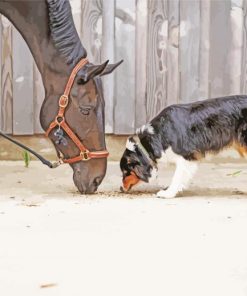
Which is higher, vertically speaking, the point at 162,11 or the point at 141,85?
the point at 162,11

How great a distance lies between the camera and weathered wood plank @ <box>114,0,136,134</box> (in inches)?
221

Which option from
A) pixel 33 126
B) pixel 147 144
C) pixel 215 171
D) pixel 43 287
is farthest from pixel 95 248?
A: pixel 33 126

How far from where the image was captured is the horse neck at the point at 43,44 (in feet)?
12.2

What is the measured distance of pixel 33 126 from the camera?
5.68m

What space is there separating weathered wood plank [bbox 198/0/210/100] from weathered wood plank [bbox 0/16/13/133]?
146 centimetres

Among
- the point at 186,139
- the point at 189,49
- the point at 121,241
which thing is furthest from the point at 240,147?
the point at 189,49

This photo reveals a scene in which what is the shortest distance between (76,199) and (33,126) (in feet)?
6.41

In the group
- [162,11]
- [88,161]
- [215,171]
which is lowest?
[215,171]

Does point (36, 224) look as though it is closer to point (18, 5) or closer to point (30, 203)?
point (30, 203)

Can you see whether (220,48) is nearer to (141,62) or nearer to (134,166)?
(141,62)

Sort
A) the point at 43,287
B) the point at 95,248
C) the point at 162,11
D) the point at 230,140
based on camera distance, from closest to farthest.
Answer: the point at 43,287 → the point at 95,248 → the point at 230,140 → the point at 162,11

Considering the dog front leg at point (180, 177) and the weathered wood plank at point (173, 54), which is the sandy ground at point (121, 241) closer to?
the dog front leg at point (180, 177)

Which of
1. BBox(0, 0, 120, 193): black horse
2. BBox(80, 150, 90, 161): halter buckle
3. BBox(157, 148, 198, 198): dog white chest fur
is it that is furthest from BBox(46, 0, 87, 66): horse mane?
BBox(157, 148, 198, 198): dog white chest fur

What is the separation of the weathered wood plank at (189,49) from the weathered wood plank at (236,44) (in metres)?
0.26
